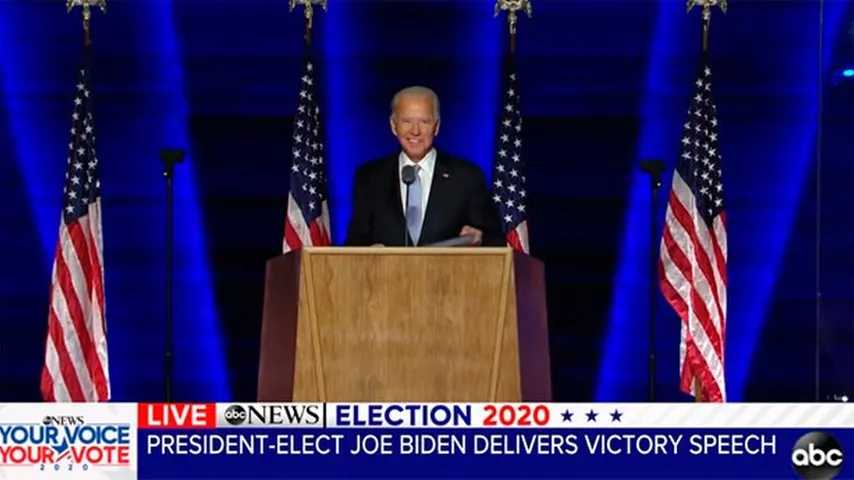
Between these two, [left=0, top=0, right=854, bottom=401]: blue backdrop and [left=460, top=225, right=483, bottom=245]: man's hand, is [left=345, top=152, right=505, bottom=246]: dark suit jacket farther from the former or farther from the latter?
[left=0, top=0, right=854, bottom=401]: blue backdrop

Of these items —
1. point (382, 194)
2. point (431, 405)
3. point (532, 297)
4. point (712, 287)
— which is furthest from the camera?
point (712, 287)

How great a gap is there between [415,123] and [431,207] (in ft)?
1.08

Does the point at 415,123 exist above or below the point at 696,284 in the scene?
above

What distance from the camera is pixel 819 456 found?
3.19 m

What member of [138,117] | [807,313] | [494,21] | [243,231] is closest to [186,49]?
[138,117]

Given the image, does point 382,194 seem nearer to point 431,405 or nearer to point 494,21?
point 431,405

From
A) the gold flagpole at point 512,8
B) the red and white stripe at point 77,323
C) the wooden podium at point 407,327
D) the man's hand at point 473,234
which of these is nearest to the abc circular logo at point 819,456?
the wooden podium at point 407,327

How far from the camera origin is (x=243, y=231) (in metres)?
8.03

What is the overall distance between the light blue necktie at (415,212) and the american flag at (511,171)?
2.01m

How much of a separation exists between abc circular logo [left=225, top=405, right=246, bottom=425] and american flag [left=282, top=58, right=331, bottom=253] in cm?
396

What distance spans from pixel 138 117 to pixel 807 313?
4032 mm

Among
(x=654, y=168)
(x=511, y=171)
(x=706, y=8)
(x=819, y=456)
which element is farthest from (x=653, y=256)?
(x=819, y=456)

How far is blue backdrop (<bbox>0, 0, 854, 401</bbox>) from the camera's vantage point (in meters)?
7.95

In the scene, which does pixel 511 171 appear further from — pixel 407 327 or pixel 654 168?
pixel 407 327
